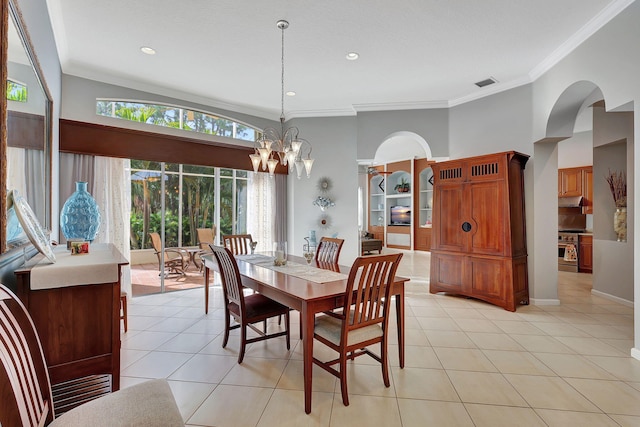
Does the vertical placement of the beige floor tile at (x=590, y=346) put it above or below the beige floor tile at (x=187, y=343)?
below

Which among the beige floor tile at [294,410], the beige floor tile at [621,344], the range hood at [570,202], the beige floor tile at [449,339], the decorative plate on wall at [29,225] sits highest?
the range hood at [570,202]

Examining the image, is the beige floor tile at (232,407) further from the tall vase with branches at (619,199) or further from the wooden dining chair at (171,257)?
the tall vase with branches at (619,199)

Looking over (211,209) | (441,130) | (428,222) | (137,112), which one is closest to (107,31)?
(137,112)

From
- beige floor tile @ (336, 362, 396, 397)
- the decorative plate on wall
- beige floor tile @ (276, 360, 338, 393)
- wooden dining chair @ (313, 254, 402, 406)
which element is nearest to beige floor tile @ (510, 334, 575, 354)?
beige floor tile @ (336, 362, 396, 397)

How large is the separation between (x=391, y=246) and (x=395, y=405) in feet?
27.8

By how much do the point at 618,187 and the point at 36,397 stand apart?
269 inches

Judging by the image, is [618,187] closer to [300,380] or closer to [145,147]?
[300,380]

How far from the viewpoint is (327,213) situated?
5602 mm

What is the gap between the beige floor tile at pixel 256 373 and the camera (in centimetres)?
233

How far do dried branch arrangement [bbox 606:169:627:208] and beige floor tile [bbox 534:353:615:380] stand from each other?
10.7 feet

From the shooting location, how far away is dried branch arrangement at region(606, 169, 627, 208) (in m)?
4.59

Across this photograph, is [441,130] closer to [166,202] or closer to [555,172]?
[555,172]

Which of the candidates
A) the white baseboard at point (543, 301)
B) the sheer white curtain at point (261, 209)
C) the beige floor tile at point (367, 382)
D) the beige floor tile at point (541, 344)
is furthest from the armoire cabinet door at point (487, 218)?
the sheer white curtain at point (261, 209)

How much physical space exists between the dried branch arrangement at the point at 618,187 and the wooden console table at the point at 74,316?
6400 mm
